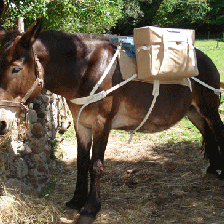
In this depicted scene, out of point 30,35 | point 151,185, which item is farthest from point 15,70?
point 151,185

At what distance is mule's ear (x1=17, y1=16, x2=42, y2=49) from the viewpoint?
2.44 metres

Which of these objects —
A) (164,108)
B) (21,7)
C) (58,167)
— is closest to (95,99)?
(164,108)

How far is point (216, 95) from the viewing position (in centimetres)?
386

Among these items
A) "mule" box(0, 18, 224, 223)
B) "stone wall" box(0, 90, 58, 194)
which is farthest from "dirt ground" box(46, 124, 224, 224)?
"mule" box(0, 18, 224, 223)

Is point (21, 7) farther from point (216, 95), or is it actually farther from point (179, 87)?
point (216, 95)

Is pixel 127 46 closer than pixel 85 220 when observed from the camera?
No

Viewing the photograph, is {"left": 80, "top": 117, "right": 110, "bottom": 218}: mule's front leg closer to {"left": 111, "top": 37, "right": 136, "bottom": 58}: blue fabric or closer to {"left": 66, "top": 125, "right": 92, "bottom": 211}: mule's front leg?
{"left": 66, "top": 125, "right": 92, "bottom": 211}: mule's front leg

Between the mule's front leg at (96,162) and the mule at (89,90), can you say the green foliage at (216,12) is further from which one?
the mule's front leg at (96,162)

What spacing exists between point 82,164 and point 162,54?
1.55 meters

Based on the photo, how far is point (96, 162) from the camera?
3.08 meters

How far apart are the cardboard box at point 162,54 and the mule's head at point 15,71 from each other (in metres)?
1.11

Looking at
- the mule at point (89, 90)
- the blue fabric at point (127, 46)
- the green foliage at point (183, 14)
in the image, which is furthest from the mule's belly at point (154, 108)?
the green foliage at point (183, 14)

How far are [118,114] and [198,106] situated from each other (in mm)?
1247

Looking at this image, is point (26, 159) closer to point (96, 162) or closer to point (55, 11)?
point (96, 162)
